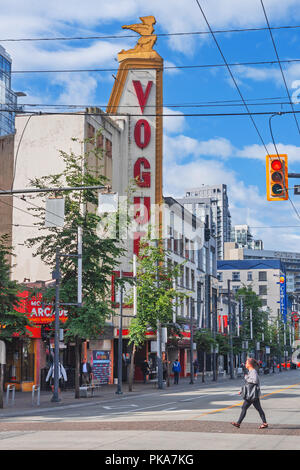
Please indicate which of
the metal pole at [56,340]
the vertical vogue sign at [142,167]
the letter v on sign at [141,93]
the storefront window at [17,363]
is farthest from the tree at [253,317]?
the metal pole at [56,340]

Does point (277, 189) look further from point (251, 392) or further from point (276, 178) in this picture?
point (251, 392)

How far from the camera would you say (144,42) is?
6109 centimetres

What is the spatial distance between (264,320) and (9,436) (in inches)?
3267

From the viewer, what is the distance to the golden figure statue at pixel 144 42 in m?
59.0

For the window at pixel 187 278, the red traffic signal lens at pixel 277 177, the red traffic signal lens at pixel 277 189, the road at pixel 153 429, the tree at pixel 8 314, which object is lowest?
the road at pixel 153 429

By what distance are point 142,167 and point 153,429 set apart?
138 feet

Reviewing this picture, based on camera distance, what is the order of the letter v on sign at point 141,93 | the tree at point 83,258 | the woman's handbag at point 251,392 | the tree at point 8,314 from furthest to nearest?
the letter v on sign at point 141,93, the tree at point 83,258, the tree at point 8,314, the woman's handbag at point 251,392

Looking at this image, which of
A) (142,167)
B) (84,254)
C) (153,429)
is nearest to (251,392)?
(153,429)

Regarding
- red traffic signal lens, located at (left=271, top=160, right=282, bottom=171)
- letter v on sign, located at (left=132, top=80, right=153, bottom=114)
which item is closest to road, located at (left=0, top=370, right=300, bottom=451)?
red traffic signal lens, located at (left=271, top=160, right=282, bottom=171)

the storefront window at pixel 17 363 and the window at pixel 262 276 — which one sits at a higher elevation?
the window at pixel 262 276

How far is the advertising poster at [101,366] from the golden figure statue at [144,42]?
84.0 ft

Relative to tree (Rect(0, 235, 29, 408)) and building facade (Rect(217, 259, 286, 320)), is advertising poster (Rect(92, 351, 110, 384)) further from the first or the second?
building facade (Rect(217, 259, 286, 320))

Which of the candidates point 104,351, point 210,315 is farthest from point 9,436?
point 210,315

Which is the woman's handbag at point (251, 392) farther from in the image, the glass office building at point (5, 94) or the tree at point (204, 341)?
the glass office building at point (5, 94)
